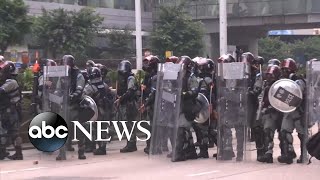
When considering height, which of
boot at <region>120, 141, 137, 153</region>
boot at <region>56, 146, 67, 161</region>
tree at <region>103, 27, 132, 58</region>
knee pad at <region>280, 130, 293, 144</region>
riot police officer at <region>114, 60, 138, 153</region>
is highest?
tree at <region>103, 27, 132, 58</region>

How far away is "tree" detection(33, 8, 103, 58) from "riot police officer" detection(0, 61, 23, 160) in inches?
976

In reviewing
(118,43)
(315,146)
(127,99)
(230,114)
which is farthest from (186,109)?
(118,43)

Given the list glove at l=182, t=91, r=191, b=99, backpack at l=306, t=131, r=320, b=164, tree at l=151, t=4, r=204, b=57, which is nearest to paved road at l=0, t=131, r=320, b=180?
glove at l=182, t=91, r=191, b=99

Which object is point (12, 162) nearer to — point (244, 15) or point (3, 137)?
point (3, 137)

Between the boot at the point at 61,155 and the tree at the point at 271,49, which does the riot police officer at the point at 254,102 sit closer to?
the boot at the point at 61,155

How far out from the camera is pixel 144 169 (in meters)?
10.5

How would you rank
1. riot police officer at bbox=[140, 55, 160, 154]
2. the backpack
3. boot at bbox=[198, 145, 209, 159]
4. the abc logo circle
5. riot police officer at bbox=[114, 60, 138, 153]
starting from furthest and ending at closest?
riot police officer at bbox=[114, 60, 138, 153]
riot police officer at bbox=[140, 55, 160, 154]
boot at bbox=[198, 145, 209, 159]
the abc logo circle
the backpack

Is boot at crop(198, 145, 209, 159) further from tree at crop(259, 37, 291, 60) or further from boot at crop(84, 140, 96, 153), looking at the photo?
tree at crop(259, 37, 291, 60)

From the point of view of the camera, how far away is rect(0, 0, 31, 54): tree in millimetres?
32438

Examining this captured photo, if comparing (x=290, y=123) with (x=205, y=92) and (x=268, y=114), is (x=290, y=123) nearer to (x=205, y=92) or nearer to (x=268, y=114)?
(x=268, y=114)

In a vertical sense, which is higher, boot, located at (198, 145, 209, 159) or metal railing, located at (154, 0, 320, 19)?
metal railing, located at (154, 0, 320, 19)

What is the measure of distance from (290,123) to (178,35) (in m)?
30.7

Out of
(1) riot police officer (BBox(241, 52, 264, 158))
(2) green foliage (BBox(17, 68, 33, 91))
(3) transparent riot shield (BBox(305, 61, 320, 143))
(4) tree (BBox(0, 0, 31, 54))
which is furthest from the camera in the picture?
(4) tree (BBox(0, 0, 31, 54))

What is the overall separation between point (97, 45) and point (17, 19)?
11.9 metres
